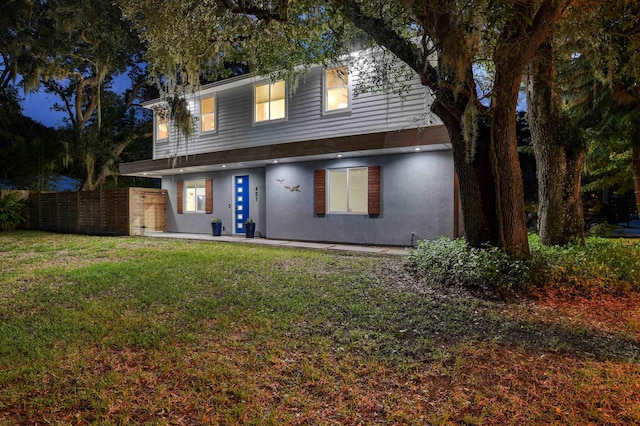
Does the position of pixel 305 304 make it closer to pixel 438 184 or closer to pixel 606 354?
pixel 606 354

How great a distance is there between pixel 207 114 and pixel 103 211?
534cm

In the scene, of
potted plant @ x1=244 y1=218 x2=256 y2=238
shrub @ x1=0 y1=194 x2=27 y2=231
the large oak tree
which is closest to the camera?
the large oak tree

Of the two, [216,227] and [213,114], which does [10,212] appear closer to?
[216,227]

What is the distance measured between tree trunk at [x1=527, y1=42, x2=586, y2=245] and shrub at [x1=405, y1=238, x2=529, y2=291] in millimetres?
2109

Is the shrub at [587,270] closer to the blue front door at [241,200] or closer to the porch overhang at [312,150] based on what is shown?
the porch overhang at [312,150]

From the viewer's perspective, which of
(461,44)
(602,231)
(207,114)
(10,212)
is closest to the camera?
(461,44)

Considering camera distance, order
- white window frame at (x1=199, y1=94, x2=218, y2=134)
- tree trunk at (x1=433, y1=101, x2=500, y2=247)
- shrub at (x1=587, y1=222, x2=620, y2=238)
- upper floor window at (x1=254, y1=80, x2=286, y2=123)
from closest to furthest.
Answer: tree trunk at (x1=433, y1=101, x2=500, y2=247) → shrub at (x1=587, y1=222, x2=620, y2=238) → upper floor window at (x1=254, y1=80, x2=286, y2=123) → white window frame at (x1=199, y1=94, x2=218, y2=134)

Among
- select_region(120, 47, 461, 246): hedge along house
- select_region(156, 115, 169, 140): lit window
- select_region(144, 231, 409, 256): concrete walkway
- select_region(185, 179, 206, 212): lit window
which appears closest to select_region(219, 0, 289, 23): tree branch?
select_region(120, 47, 461, 246): hedge along house

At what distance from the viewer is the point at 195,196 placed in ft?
44.6

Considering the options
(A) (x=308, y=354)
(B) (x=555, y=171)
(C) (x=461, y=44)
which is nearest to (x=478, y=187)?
(C) (x=461, y=44)

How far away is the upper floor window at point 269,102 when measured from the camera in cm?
1133

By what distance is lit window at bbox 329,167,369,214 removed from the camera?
9992mm

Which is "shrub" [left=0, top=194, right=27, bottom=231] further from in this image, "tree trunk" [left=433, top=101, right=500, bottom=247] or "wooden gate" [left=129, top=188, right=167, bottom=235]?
"tree trunk" [left=433, top=101, right=500, bottom=247]

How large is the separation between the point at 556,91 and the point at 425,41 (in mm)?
3069
